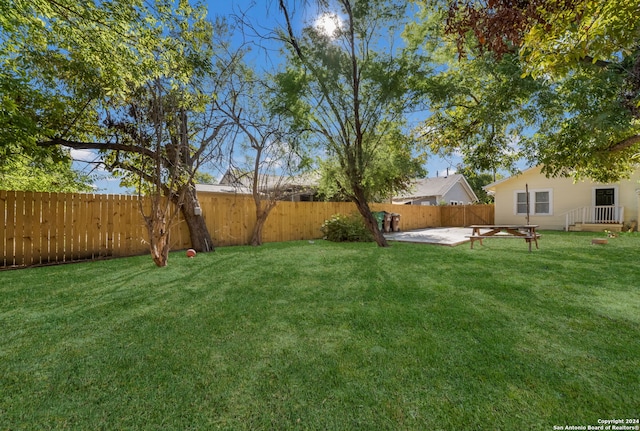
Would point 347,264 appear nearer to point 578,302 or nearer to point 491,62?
point 578,302

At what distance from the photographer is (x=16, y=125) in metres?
3.88

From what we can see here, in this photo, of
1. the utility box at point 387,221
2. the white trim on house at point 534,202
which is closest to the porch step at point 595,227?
the white trim on house at point 534,202

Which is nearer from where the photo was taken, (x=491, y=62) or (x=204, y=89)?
(x=491, y=62)

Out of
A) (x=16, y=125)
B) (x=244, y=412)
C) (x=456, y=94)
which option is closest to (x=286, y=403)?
(x=244, y=412)

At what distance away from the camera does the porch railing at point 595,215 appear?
41.7 feet

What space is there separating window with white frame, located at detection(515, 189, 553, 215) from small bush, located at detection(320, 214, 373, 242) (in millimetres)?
11572

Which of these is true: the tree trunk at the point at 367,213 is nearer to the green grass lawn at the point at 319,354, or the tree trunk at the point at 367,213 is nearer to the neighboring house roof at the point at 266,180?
the neighboring house roof at the point at 266,180

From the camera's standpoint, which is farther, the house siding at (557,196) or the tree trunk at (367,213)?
the house siding at (557,196)

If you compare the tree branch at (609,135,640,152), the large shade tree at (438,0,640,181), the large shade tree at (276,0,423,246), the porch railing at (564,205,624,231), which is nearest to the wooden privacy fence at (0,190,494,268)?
the large shade tree at (276,0,423,246)

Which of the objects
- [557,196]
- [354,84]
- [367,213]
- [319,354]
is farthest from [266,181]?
[557,196]

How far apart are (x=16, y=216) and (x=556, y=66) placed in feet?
28.6

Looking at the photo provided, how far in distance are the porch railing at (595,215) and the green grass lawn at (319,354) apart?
1260 centimetres

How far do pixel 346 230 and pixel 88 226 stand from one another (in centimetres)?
694

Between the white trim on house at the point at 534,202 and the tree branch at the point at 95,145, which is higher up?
the tree branch at the point at 95,145
